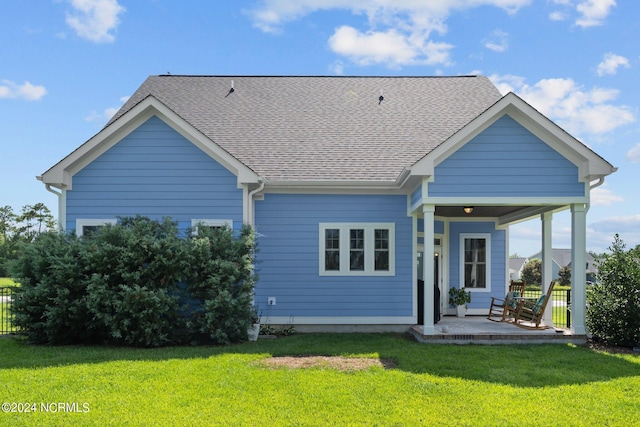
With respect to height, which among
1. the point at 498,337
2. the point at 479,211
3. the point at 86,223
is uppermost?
the point at 479,211

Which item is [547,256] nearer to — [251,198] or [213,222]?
[251,198]

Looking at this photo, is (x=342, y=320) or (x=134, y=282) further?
(x=342, y=320)

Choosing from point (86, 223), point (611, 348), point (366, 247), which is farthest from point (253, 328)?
point (611, 348)

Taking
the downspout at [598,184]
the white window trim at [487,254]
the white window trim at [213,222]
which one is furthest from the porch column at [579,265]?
the white window trim at [213,222]

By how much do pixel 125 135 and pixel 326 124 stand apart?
5544 mm

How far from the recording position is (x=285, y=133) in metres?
14.1

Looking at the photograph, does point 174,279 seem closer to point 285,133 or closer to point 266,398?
point 266,398

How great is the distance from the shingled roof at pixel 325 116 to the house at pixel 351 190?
6 cm

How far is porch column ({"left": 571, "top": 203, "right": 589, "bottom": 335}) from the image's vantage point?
412 inches

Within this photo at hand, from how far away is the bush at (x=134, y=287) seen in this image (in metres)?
9.72

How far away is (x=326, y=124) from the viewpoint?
14500mm

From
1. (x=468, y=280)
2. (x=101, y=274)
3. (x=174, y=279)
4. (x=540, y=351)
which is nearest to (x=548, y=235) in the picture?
(x=468, y=280)

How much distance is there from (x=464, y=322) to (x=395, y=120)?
19.5 ft

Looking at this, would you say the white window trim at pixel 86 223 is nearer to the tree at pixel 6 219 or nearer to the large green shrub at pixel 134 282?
the large green shrub at pixel 134 282
